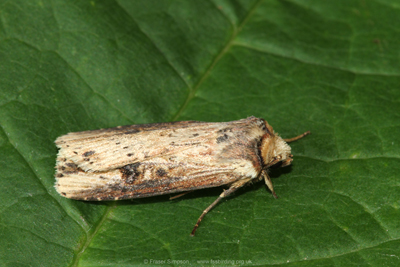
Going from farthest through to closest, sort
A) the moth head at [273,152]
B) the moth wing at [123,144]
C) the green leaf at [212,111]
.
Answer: the moth head at [273,152] → the moth wing at [123,144] → the green leaf at [212,111]

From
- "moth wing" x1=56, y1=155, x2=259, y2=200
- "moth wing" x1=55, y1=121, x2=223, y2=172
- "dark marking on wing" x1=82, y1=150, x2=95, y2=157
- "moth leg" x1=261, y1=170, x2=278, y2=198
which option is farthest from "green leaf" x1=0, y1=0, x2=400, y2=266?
"dark marking on wing" x1=82, y1=150, x2=95, y2=157

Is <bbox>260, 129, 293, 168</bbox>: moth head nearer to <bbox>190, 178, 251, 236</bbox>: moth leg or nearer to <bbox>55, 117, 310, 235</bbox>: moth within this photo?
<bbox>55, 117, 310, 235</bbox>: moth

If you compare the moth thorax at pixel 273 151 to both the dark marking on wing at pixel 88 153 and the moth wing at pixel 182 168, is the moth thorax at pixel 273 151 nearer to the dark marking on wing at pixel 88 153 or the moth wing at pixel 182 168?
the moth wing at pixel 182 168

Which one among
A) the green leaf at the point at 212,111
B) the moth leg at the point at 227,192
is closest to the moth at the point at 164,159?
the moth leg at the point at 227,192

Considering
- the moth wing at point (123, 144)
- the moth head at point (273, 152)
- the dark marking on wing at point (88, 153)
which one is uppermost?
the moth head at point (273, 152)

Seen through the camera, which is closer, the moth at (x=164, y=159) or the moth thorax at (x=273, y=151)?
the moth at (x=164, y=159)

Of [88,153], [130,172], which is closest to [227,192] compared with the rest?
[130,172]
